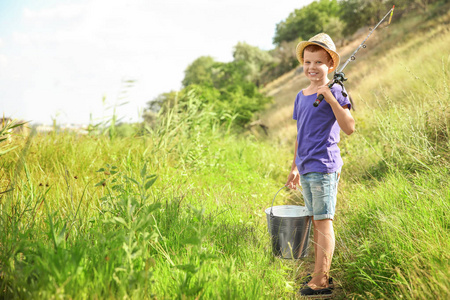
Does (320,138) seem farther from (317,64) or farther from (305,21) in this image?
(305,21)

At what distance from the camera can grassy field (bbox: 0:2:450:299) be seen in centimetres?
183

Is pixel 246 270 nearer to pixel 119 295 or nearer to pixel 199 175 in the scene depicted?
pixel 119 295

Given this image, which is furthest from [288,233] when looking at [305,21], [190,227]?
[305,21]

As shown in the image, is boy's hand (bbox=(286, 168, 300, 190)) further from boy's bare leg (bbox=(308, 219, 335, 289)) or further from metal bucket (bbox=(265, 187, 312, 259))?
boy's bare leg (bbox=(308, 219, 335, 289))

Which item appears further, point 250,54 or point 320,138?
point 250,54

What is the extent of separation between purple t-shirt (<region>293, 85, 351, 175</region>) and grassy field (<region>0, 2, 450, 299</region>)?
614mm

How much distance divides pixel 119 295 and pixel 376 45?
831 inches

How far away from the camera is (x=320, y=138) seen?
2.80m

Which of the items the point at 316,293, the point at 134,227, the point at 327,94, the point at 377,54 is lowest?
the point at 316,293

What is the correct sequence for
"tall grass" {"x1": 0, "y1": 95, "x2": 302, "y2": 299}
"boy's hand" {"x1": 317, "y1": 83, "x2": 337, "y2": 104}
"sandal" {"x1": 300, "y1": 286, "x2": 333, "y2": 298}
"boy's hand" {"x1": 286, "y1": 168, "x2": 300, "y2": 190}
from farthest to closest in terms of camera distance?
"boy's hand" {"x1": 286, "y1": 168, "x2": 300, "y2": 190} < "sandal" {"x1": 300, "y1": 286, "x2": 333, "y2": 298} < "boy's hand" {"x1": 317, "y1": 83, "x2": 337, "y2": 104} < "tall grass" {"x1": 0, "y1": 95, "x2": 302, "y2": 299}

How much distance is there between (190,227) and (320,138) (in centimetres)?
134

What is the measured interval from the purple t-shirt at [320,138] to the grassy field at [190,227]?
0.61 metres

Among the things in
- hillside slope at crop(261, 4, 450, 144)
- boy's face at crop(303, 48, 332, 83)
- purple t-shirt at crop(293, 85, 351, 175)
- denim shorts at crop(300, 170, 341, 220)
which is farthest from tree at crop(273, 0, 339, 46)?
denim shorts at crop(300, 170, 341, 220)

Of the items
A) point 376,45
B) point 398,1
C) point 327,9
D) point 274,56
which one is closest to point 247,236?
point 376,45
